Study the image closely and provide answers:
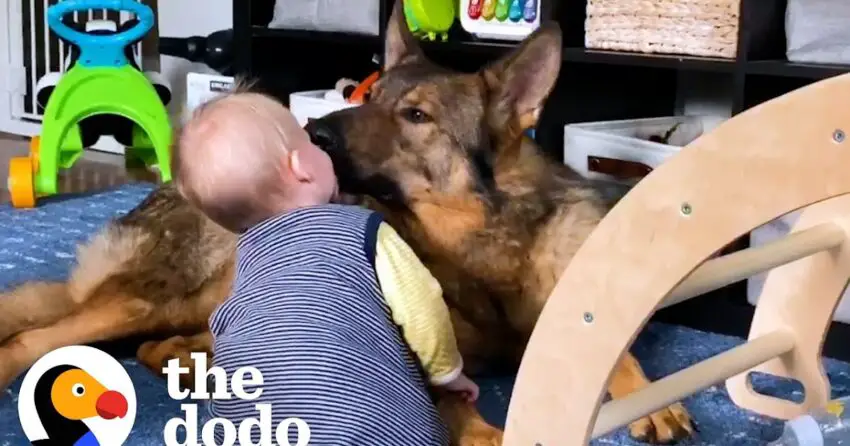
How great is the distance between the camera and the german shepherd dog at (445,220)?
1522 millimetres

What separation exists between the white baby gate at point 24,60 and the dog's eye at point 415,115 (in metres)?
2.87

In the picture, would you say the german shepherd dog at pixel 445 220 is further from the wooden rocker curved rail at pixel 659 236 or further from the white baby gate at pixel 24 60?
the white baby gate at pixel 24 60

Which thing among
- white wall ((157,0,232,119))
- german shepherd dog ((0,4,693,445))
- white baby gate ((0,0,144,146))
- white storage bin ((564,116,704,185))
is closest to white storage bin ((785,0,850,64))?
white storage bin ((564,116,704,185))

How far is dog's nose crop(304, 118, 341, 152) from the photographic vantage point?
1.48m

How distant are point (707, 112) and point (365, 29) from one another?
861mm

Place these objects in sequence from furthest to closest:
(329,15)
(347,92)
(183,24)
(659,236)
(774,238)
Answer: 1. (183,24)
2. (329,15)
3. (347,92)
4. (774,238)
5. (659,236)

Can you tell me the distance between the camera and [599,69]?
2240 millimetres

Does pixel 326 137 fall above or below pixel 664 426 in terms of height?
above

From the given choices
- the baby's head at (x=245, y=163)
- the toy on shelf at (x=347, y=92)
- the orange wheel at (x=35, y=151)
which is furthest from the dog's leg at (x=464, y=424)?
the orange wheel at (x=35, y=151)

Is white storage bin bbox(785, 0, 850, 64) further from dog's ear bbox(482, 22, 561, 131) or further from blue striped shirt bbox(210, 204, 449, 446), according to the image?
blue striped shirt bbox(210, 204, 449, 446)

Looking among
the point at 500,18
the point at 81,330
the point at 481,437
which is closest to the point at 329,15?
the point at 500,18

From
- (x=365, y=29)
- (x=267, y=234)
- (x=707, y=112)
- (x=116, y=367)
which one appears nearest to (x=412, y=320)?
(x=267, y=234)

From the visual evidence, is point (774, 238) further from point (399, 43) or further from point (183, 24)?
point (183, 24)

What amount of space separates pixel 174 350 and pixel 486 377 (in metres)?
0.49
